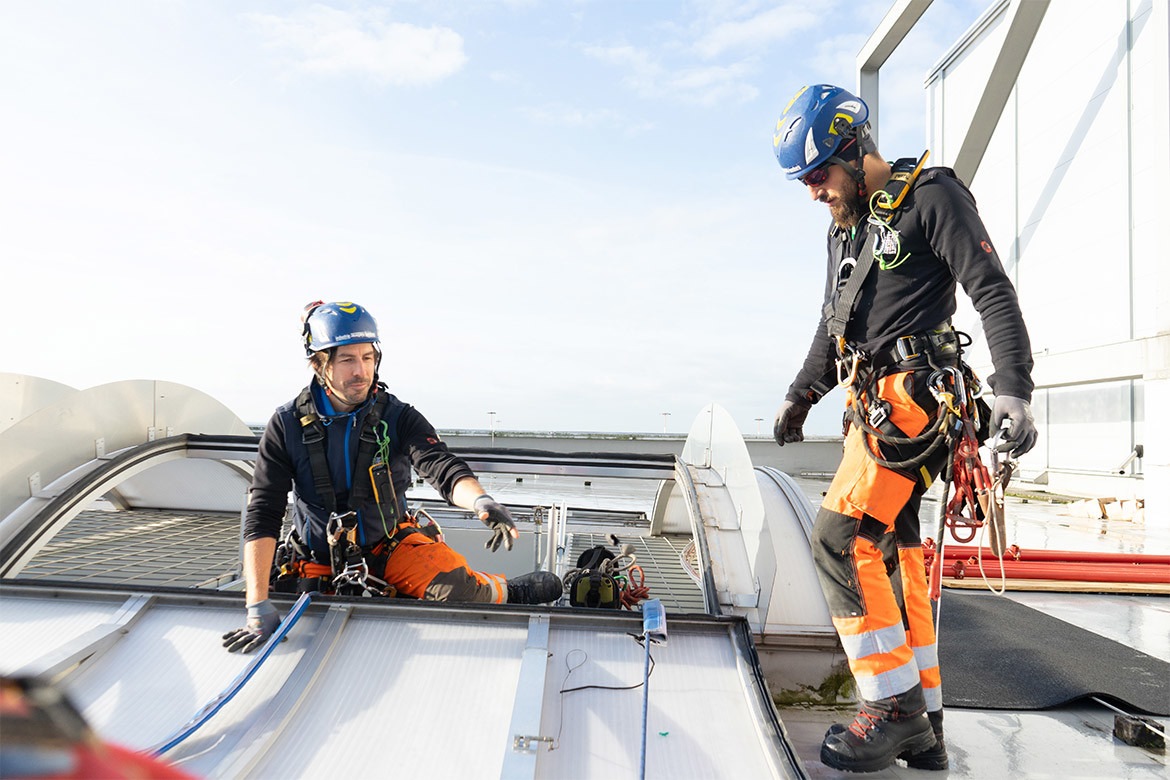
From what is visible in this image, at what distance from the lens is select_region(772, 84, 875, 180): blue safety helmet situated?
2.55 metres

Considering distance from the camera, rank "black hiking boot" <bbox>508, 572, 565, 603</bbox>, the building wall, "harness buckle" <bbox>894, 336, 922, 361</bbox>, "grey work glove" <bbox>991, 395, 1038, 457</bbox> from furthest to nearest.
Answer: the building wall < "black hiking boot" <bbox>508, 572, 565, 603</bbox> < "harness buckle" <bbox>894, 336, 922, 361</bbox> < "grey work glove" <bbox>991, 395, 1038, 457</bbox>

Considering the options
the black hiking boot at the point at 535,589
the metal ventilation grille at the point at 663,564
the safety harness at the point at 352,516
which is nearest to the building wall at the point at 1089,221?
the metal ventilation grille at the point at 663,564

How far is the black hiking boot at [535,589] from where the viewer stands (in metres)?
3.38

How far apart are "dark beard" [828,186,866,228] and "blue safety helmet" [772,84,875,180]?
0.12 m

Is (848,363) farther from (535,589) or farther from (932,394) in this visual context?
(535,589)

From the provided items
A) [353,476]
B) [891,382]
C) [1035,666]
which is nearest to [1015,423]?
[891,382]

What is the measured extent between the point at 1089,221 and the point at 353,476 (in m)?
14.1

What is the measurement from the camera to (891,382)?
2449 mm

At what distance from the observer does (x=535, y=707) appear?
7.32 ft

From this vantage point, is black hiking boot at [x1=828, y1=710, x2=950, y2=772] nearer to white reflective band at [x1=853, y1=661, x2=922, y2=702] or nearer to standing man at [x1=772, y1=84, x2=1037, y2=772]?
standing man at [x1=772, y1=84, x2=1037, y2=772]

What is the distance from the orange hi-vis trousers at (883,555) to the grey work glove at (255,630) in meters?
2.00

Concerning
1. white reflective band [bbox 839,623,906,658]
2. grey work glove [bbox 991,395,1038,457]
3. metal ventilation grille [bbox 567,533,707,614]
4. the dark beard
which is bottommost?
metal ventilation grille [bbox 567,533,707,614]

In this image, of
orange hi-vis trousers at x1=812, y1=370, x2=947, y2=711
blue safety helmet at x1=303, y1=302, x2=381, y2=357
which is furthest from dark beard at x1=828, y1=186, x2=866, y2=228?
blue safety helmet at x1=303, y1=302, x2=381, y2=357

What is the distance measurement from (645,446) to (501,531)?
12738 millimetres
